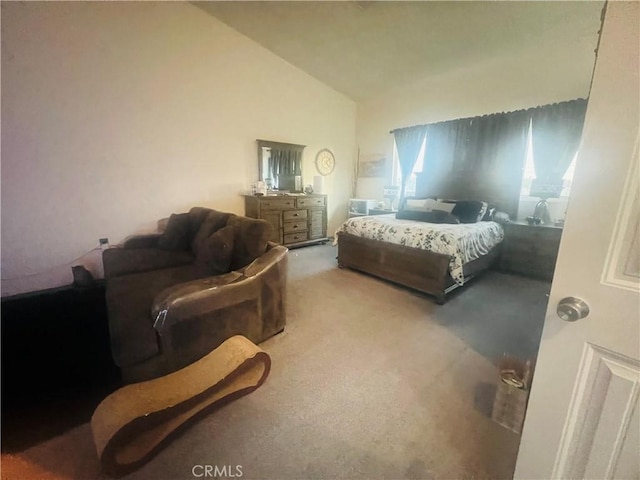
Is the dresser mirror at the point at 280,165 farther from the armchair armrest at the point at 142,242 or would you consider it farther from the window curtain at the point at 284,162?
the armchair armrest at the point at 142,242

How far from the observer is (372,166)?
5621 mm

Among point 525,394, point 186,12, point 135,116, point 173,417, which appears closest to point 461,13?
point 186,12

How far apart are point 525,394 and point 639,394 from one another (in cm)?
78

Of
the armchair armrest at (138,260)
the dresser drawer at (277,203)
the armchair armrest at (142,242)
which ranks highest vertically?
the dresser drawer at (277,203)

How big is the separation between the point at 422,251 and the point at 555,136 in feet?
8.27

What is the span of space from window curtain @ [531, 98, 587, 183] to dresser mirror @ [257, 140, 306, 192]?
3.51 meters

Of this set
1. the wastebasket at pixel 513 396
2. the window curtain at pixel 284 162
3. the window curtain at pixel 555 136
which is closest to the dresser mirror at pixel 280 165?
the window curtain at pixel 284 162

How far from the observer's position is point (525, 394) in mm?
1326

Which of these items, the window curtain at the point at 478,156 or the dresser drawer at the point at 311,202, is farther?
the dresser drawer at the point at 311,202

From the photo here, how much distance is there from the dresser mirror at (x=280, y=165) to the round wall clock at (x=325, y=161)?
474 mm

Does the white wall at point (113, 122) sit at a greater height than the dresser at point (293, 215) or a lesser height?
greater

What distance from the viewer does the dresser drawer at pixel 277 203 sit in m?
4.23

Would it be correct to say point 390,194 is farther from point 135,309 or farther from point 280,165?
point 135,309

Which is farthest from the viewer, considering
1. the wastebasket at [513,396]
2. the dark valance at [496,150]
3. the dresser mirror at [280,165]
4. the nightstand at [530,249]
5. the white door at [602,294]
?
the dresser mirror at [280,165]
